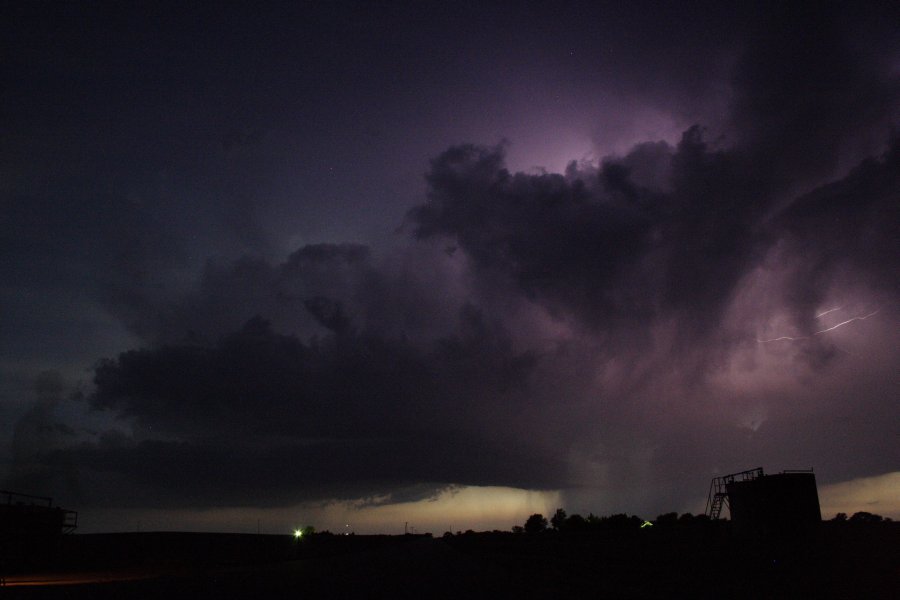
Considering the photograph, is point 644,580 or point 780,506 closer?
point 644,580

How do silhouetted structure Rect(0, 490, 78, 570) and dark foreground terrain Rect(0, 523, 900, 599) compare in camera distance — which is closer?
dark foreground terrain Rect(0, 523, 900, 599)

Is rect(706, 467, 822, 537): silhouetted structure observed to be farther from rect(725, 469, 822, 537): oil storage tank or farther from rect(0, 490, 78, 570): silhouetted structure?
rect(0, 490, 78, 570): silhouetted structure

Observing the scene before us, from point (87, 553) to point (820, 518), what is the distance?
8976cm

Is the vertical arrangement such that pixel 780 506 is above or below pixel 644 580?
above

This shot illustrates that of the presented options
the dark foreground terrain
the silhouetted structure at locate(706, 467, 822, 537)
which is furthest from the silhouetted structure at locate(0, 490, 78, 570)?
the silhouetted structure at locate(706, 467, 822, 537)

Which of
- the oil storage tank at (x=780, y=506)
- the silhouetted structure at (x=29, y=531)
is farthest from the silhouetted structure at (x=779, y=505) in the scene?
the silhouetted structure at (x=29, y=531)

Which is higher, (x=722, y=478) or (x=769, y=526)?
(x=722, y=478)

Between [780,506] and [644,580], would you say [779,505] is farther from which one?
[644,580]

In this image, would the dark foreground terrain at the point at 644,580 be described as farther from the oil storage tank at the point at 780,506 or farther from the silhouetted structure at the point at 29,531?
the silhouetted structure at the point at 29,531

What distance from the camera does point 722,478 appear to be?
71.4m

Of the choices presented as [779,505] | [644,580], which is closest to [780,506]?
[779,505]

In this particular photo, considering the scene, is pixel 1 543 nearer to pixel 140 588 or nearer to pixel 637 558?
pixel 140 588

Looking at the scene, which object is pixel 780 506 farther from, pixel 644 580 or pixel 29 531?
pixel 29 531

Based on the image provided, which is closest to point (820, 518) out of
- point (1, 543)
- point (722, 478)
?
point (722, 478)
